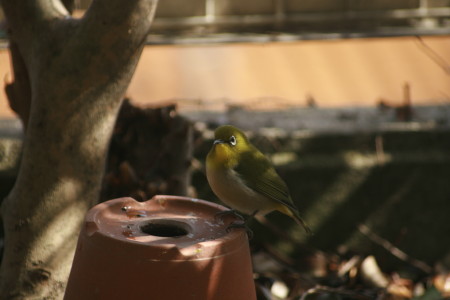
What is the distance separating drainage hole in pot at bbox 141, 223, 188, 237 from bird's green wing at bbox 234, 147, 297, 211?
29.5 inches

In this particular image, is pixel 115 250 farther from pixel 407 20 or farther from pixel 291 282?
pixel 407 20

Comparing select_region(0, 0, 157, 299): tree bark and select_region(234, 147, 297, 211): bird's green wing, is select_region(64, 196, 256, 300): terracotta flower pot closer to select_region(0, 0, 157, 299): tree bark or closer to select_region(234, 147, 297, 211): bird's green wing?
select_region(0, 0, 157, 299): tree bark

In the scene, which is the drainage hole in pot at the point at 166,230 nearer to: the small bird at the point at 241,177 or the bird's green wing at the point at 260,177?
the small bird at the point at 241,177

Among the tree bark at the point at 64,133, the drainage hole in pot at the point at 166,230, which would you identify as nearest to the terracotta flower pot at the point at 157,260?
the drainage hole in pot at the point at 166,230

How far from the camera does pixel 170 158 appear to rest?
4027 mm

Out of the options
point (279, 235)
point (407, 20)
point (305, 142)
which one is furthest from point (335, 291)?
point (407, 20)

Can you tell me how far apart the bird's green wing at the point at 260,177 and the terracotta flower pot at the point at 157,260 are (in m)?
0.72

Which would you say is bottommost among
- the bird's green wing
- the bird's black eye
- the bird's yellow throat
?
the bird's green wing

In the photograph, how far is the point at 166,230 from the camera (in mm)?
2959

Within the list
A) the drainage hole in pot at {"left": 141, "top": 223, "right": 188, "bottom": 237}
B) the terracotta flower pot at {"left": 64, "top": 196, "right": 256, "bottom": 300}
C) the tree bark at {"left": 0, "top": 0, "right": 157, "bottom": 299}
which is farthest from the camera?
the tree bark at {"left": 0, "top": 0, "right": 157, "bottom": 299}

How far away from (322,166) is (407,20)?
105 inches

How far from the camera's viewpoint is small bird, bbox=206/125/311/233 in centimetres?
358

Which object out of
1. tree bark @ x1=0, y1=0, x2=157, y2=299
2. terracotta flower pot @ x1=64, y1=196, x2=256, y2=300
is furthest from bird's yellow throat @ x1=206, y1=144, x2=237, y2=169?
terracotta flower pot @ x1=64, y1=196, x2=256, y2=300

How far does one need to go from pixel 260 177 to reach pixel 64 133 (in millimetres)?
994
